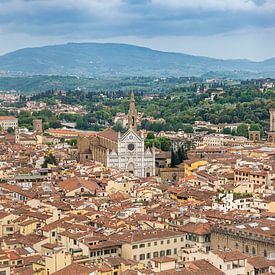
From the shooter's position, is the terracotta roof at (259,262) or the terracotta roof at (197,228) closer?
the terracotta roof at (259,262)

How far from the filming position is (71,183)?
40906 millimetres

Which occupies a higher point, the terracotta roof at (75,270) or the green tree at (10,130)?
the terracotta roof at (75,270)

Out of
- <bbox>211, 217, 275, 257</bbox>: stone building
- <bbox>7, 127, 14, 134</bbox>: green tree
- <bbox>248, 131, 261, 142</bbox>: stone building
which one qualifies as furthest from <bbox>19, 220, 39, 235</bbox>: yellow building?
<bbox>7, 127, 14, 134</bbox>: green tree

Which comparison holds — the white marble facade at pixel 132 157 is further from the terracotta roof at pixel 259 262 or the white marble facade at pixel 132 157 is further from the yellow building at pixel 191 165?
the terracotta roof at pixel 259 262

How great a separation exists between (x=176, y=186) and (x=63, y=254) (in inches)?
736

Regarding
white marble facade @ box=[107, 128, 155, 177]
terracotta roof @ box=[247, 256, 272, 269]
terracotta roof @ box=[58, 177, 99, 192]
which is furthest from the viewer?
white marble facade @ box=[107, 128, 155, 177]

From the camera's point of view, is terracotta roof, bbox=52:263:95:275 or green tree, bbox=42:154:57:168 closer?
terracotta roof, bbox=52:263:95:275

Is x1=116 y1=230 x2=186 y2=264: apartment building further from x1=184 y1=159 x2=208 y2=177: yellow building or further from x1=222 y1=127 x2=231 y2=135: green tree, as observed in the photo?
x1=222 y1=127 x2=231 y2=135: green tree

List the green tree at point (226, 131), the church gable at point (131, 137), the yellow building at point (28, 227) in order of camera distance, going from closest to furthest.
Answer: the yellow building at point (28, 227), the church gable at point (131, 137), the green tree at point (226, 131)

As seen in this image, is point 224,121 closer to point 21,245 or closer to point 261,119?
point 261,119

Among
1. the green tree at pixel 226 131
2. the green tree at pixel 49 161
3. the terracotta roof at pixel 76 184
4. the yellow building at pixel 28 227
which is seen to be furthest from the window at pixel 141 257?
the green tree at pixel 226 131

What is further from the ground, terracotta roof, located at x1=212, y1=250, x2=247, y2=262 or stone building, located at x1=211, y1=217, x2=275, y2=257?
terracotta roof, located at x1=212, y1=250, x2=247, y2=262

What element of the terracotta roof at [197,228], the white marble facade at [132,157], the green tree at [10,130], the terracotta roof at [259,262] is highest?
the terracotta roof at [259,262]

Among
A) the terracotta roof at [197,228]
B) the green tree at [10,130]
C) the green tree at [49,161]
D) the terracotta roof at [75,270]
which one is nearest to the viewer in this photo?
the terracotta roof at [75,270]
